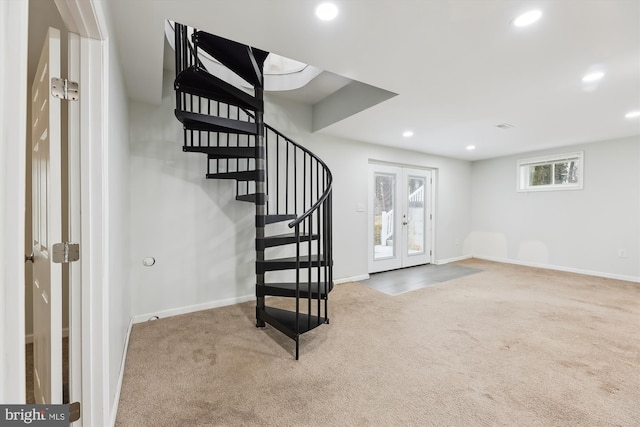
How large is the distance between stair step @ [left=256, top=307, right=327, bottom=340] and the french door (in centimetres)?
251

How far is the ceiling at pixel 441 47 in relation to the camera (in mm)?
1656

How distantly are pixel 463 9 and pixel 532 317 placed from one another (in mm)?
3038

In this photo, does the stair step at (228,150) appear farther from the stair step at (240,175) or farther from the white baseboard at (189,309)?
the white baseboard at (189,309)

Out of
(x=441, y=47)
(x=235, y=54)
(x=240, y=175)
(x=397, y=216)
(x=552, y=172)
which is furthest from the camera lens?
(x=552, y=172)

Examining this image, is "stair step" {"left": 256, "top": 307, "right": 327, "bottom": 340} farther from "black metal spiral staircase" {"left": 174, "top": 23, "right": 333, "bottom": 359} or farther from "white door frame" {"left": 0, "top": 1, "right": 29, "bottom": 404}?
"white door frame" {"left": 0, "top": 1, "right": 29, "bottom": 404}

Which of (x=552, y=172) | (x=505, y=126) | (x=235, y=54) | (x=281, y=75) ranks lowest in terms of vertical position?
(x=552, y=172)

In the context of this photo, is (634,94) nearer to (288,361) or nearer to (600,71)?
(600,71)

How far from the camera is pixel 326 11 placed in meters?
1.69

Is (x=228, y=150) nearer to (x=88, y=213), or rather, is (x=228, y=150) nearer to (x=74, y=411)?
(x=88, y=213)

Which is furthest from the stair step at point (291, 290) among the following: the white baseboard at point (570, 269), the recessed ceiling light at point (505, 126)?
the white baseboard at point (570, 269)

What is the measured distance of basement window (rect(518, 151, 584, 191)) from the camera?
4961 mm

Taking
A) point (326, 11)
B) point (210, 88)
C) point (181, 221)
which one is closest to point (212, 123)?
point (210, 88)

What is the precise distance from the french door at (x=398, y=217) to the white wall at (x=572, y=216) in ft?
5.12

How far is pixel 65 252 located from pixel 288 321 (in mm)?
1664
